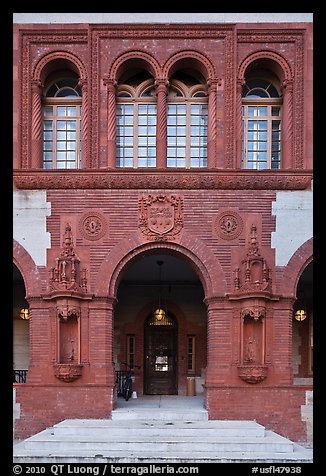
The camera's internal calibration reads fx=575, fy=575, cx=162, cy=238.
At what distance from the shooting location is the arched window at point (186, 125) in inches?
619

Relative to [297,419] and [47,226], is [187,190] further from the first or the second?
[297,419]

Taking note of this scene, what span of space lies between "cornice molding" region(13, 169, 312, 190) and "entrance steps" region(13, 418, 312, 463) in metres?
5.86

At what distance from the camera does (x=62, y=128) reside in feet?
52.0

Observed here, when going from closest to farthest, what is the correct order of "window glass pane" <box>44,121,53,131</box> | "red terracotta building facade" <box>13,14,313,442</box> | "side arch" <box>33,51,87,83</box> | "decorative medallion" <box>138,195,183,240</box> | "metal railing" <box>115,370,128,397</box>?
"red terracotta building facade" <box>13,14,313,442</box> → "decorative medallion" <box>138,195,183,240</box> → "side arch" <box>33,51,87,83</box> → "window glass pane" <box>44,121,53,131</box> → "metal railing" <box>115,370,128,397</box>

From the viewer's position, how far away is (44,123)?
52.0 ft

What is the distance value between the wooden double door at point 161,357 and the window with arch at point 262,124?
6.66m

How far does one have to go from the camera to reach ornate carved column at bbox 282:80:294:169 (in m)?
15.0

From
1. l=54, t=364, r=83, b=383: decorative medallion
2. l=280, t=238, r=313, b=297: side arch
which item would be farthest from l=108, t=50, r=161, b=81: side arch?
l=54, t=364, r=83, b=383: decorative medallion

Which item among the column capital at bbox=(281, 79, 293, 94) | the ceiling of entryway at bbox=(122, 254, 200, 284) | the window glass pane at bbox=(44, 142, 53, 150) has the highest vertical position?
the column capital at bbox=(281, 79, 293, 94)

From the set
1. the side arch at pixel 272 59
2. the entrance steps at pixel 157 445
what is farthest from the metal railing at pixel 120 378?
the side arch at pixel 272 59

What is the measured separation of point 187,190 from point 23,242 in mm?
4415

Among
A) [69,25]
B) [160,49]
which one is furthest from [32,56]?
[160,49]

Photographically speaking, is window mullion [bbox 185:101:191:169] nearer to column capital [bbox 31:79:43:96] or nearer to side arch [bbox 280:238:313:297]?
side arch [bbox 280:238:313:297]

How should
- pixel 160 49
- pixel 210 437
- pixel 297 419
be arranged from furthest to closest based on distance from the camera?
1. pixel 160 49
2. pixel 297 419
3. pixel 210 437
